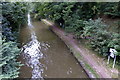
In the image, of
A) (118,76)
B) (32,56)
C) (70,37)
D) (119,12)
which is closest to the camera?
(118,76)

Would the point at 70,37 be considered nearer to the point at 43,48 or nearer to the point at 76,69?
the point at 43,48

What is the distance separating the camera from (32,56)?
28.0ft

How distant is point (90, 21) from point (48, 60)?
388 cm

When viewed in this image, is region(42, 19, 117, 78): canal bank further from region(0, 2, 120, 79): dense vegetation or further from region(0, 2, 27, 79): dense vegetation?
region(0, 2, 27, 79): dense vegetation

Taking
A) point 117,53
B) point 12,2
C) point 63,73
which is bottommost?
point 63,73

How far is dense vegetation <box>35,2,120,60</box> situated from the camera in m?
7.06

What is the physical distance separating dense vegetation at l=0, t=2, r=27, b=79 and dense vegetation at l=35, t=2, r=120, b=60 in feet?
12.4

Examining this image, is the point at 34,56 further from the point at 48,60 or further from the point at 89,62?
the point at 89,62

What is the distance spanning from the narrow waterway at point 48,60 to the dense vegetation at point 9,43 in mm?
1020

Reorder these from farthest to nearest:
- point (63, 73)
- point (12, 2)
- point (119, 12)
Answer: point (119, 12) < point (12, 2) < point (63, 73)

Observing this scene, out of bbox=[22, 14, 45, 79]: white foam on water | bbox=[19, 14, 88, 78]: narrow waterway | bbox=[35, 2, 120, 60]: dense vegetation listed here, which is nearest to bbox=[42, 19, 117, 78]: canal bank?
bbox=[19, 14, 88, 78]: narrow waterway

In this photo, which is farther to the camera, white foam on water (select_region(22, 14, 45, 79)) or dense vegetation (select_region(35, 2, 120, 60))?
dense vegetation (select_region(35, 2, 120, 60))

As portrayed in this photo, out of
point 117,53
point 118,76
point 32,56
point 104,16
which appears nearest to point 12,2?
point 32,56

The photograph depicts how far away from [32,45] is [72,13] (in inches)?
171
